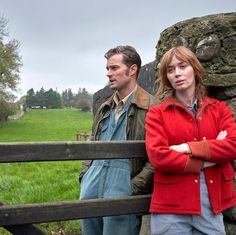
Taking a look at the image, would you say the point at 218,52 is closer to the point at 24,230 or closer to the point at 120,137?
the point at 120,137

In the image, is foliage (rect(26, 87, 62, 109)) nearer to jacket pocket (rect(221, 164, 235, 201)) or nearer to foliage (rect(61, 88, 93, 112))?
foliage (rect(61, 88, 93, 112))

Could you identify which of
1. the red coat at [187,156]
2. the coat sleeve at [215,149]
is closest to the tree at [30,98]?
the red coat at [187,156]

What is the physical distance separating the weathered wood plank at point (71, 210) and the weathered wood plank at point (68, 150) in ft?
1.12

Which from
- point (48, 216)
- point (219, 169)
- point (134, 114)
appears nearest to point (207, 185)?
point (219, 169)

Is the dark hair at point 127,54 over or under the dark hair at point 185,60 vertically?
over

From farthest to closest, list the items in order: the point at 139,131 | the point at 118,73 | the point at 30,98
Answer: the point at 30,98, the point at 118,73, the point at 139,131

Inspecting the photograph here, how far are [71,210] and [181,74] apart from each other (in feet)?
4.07

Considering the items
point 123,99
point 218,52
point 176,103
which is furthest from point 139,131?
point 218,52

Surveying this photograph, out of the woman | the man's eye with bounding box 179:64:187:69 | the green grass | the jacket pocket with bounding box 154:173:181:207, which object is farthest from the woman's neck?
the green grass

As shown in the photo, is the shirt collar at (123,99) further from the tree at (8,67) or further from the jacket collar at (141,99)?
the tree at (8,67)

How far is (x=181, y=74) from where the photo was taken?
113 inches

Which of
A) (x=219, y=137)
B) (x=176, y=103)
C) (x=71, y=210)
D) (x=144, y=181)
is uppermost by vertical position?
(x=176, y=103)

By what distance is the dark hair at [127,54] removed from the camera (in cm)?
339

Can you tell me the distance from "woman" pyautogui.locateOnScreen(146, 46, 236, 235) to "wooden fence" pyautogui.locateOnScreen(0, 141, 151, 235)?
358 millimetres
